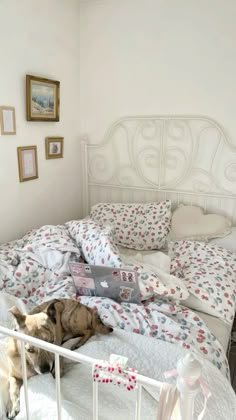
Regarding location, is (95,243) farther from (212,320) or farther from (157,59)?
(157,59)

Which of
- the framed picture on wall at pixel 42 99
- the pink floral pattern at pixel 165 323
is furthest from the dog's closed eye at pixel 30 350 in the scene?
the framed picture on wall at pixel 42 99

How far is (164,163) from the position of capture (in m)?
2.48

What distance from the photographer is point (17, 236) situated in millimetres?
2199

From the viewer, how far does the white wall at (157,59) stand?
2168 millimetres

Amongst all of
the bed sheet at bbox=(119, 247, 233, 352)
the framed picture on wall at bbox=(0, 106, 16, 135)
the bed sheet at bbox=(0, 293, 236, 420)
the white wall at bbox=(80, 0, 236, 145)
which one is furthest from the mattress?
the framed picture on wall at bbox=(0, 106, 16, 135)

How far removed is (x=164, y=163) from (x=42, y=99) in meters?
1.03

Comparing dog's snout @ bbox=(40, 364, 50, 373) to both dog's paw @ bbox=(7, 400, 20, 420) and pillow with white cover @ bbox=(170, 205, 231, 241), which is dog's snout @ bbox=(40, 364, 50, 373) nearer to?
dog's paw @ bbox=(7, 400, 20, 420)

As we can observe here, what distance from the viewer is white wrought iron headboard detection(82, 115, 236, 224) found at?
91.0 inches

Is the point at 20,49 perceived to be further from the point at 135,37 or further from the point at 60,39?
the point at 135,37

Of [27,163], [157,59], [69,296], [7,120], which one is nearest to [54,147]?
[27,163]

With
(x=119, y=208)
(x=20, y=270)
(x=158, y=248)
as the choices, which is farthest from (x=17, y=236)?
(x=158, y=248)

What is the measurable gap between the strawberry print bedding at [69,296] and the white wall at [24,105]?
392 millimetres

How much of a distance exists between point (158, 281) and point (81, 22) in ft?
7.37

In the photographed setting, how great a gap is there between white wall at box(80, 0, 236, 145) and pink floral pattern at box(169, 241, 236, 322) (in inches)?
35.5
